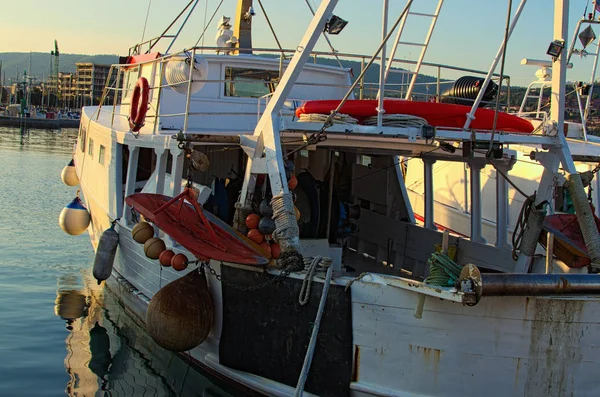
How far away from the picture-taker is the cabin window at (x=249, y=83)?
11.4m

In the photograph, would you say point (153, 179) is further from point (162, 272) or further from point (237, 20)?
point (237, 20)

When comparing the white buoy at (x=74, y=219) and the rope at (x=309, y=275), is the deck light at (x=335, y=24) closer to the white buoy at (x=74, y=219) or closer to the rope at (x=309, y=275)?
the rope at (x=309, y=275)

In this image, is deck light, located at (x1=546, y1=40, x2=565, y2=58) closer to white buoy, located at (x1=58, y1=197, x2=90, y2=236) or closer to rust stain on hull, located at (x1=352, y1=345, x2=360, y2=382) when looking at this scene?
rust stain on hull, located at (x1=352, y1=345, x2=360, y2=382)

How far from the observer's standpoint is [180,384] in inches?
340

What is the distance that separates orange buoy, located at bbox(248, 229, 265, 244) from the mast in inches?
248

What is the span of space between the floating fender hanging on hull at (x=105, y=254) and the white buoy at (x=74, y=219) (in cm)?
274

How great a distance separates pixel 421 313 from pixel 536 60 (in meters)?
11.0

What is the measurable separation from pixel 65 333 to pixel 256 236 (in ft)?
14.4

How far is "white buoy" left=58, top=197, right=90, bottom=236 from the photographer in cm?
1322

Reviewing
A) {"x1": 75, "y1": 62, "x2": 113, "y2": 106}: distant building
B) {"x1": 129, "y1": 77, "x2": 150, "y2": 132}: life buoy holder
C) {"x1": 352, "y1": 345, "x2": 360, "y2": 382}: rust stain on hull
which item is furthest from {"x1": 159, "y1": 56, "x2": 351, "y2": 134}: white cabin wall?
{"x1": 75, "y1": 62, "x2": 113, "y2": 106}: distant building

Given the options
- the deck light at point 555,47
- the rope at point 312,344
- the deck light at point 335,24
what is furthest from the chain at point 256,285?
the deck light at point 555,47

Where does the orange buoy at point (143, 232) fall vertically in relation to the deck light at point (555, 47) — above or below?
below

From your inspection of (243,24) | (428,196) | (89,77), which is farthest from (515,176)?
(89,77)

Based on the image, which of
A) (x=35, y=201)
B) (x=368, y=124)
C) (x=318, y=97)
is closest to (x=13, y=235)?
(x=35, y=201)
